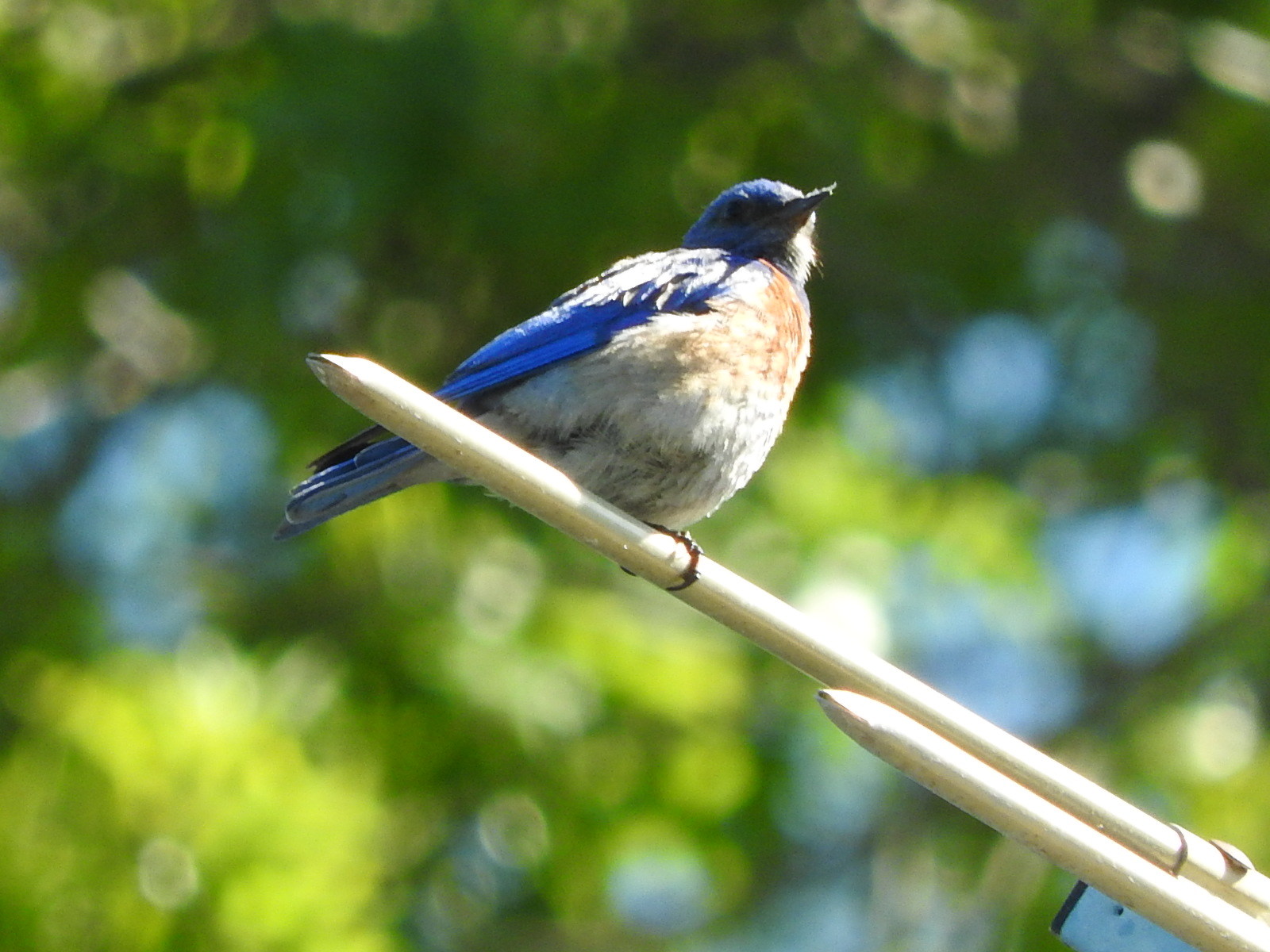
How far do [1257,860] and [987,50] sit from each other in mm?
4013

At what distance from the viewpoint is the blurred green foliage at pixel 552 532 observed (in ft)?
20.7

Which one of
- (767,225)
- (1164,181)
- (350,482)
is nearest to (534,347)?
(350,482)

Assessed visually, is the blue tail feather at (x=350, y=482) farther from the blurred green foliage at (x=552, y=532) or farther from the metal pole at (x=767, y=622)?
the metal pole at (x=767, y=622)

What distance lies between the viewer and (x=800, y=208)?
5.49 meters

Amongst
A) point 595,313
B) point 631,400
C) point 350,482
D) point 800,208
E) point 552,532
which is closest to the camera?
point 350,482

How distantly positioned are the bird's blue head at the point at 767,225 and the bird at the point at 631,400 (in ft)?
2.78

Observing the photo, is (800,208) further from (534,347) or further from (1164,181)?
(1164,181)

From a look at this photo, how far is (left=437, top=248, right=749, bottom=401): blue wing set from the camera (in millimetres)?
4418

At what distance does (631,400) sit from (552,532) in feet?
8.26

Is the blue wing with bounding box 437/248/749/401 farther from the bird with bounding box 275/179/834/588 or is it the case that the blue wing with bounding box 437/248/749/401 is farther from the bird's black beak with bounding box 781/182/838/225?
the bird's black beak with bounding box 781/182/838/225

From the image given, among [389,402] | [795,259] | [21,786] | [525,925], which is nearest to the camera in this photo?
[389,402]

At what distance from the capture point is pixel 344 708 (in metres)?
6.15

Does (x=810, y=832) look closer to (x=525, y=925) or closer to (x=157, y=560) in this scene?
(x=525, y=925)

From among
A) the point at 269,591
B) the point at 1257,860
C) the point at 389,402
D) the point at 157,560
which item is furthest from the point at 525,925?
the point at 389,402
